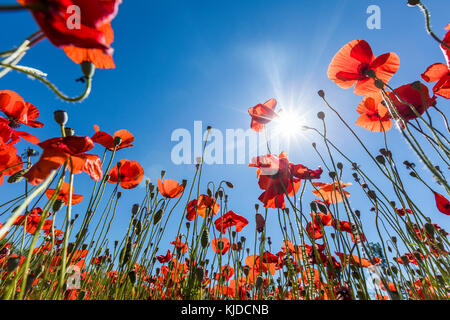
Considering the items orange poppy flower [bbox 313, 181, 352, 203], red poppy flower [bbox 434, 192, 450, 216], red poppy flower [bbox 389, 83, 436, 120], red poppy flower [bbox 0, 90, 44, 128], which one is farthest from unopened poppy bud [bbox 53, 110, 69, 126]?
red poppy flower [bbox 434, 192, 450, 216]

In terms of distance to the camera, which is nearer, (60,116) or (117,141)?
(60,116)

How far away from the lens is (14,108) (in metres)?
1.46

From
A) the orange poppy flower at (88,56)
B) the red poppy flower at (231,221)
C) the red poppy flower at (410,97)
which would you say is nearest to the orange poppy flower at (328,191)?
the red poppy flower at (410,97)

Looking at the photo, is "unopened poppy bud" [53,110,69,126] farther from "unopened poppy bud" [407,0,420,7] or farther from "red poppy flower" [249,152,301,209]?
"unopened poppy bud" [407,0,420,7]

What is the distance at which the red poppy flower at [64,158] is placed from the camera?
2.44ft

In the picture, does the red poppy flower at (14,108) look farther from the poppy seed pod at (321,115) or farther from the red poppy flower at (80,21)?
the poppy seed pod at (321,115)

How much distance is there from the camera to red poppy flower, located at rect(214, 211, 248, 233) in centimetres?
197

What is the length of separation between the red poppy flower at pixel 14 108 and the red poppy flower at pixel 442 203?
9.30ft

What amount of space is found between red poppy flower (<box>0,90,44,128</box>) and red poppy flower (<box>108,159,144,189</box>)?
57 centimetres

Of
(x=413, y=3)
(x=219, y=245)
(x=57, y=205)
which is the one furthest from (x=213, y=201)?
(x=413, y=3)

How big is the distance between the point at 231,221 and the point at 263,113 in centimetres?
99

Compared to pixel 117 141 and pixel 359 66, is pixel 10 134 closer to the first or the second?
pixel 117 141

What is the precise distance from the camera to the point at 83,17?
46 centimetres
